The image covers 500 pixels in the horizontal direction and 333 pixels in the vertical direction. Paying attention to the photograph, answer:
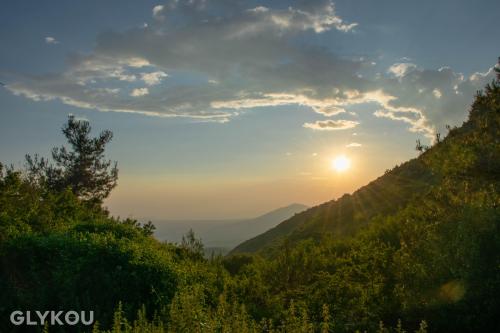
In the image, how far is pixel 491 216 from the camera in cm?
1063

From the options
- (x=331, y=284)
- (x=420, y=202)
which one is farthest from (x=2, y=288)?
(x=420, y=202)

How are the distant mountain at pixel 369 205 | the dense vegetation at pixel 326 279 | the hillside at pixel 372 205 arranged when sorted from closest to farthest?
the dense vegetation at pixel 326 279, the hillside at pixel 372 205, the distant mountain at pixel 369 205

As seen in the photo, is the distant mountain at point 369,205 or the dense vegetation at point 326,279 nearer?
the dense vegetation at point 326,279

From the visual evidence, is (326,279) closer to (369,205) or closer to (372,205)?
(372,205)

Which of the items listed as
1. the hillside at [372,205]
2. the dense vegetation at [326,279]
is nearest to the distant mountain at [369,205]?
the hillside at [372,205]

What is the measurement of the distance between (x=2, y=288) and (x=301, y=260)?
10.2 meters

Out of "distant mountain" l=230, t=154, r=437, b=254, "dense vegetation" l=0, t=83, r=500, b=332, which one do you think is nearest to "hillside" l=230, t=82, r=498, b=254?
"distant mountain" l=230, t=154, r=437, b=254

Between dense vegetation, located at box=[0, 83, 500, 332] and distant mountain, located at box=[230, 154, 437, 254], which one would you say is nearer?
dense vegetation, located at box=[0, 83, 500, 332]

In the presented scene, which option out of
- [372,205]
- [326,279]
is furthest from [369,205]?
[326,279]

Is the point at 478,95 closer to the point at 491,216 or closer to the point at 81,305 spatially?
the point at 491,216

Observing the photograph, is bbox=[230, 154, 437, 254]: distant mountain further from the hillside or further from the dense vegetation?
the dense vegetation

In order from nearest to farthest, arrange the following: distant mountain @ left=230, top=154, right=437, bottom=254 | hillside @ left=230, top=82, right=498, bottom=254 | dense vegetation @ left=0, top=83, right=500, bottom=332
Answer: dense vegetation @ left=0, top=83, right=500, bottom=332 < hillside @ left=230, top=82, right=498, bottom=254 < distant mountain @ left=230, top=154, right=437, bottom=254

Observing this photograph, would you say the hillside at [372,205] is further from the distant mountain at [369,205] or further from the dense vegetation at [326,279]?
the dense vegetation at [326,279]

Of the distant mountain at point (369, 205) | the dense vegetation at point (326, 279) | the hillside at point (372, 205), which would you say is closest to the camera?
the dense vegetation at point (326, 279)
